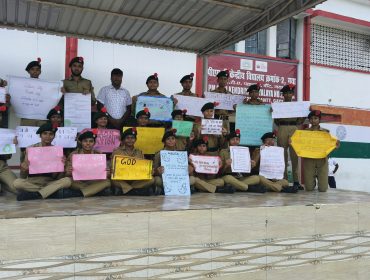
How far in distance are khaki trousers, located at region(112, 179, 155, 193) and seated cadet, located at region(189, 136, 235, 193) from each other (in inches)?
29.2

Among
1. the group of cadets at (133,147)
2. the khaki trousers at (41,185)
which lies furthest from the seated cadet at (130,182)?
the khaki trousers at (41,185)

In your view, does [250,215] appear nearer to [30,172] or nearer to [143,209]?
[143,209]

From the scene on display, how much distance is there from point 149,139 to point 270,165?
1.92 meters

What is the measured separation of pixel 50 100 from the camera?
230 inches

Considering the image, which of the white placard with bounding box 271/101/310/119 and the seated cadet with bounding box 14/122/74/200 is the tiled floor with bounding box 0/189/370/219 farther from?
the white placard with bounding box 271/101/310/119

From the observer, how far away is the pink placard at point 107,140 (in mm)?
5633

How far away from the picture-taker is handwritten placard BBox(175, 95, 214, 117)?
661cm

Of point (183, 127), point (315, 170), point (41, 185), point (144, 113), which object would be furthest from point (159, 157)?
point (315, 170)

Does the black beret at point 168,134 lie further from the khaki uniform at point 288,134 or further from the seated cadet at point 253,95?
the khaki uniform at point 288,134

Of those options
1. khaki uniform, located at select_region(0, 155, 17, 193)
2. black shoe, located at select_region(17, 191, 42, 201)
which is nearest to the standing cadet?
black shoe, located at select_region(17, 191, 42, 201)

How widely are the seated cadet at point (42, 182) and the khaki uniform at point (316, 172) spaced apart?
155 inches

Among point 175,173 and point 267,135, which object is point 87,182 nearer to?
point 175,173

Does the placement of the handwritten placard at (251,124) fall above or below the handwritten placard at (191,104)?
below

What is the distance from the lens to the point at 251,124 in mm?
6855
